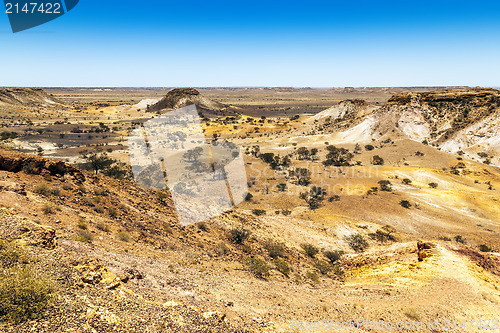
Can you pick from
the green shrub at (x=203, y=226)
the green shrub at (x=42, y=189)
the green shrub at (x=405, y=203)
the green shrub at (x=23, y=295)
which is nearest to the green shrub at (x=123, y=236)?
the green shrub at (x=42, y=189)

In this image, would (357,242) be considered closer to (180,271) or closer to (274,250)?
(274,250)

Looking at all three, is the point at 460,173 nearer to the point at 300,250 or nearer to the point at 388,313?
the point at 300,250

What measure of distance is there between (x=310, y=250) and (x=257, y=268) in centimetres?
647

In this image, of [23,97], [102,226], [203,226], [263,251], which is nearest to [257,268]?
[263,251]

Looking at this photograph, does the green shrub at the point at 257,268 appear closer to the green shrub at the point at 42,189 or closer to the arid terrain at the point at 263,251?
the arid terrain at the point at 263,251

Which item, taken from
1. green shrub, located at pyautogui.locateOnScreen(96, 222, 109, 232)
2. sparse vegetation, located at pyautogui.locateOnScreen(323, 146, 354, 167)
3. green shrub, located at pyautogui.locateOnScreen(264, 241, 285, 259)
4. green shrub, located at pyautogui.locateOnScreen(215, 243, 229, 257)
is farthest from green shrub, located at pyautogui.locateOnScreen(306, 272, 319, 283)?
sparse vegetation, located at pyautogui.locateOnScreen(323, 146, 354, 167)

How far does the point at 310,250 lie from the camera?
17.2 m

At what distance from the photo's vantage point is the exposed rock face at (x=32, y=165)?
12.2 m

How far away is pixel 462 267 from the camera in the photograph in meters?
12.9

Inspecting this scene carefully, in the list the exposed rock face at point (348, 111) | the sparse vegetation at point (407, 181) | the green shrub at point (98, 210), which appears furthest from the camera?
the exposed rock face at point (348, 111)

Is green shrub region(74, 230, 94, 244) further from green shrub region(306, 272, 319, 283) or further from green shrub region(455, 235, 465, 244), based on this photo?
green shrub region(455, 235, 465, 244)

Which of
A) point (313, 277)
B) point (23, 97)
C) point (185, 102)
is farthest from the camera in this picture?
point (23, 97)

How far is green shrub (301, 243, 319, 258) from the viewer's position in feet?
55.9

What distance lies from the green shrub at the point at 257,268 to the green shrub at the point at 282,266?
1.18 metres
